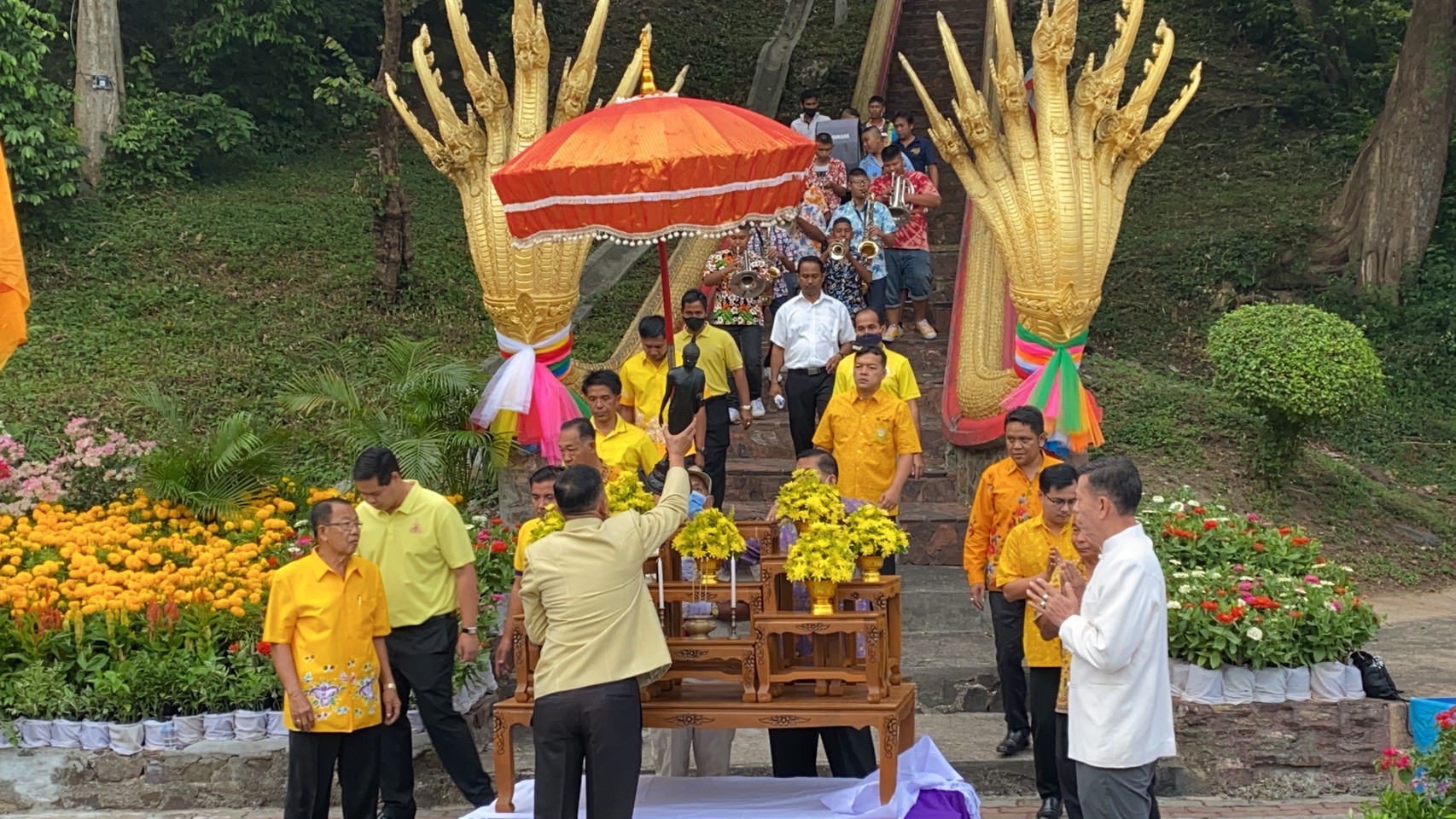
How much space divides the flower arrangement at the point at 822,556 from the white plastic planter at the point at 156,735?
124 inches

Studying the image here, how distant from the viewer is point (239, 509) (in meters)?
9.38

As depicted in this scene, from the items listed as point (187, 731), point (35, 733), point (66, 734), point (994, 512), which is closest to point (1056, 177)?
point (994, 512)

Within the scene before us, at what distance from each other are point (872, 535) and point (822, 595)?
12.3 inches

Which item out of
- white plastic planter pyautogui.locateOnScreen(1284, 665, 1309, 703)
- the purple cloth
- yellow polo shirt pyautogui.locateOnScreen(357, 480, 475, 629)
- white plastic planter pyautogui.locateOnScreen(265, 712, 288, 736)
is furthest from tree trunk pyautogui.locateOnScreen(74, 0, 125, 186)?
white plastic planter pyautogui.locateOnScreen(1284, 665, 1309, 703)

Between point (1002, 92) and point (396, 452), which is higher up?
point (1002, 92)

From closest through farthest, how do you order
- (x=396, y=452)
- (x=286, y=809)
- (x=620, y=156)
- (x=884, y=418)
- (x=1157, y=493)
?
(x=286, y=809)
(x=620, y=156)
(x=884, y=418)
(x=396, y=452)
(x=1157, y=493)

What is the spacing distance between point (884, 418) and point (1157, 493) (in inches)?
139

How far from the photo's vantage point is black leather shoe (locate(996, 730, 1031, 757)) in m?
7.30

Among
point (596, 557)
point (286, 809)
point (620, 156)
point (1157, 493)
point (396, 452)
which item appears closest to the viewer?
point (596, 557)

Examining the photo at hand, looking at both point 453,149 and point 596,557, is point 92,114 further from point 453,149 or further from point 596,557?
point 596,557

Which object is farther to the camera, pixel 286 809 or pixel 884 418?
pixel 884 418

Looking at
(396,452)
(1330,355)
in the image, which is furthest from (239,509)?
(1330,355)

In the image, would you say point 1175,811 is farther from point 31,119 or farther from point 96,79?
point 96,79

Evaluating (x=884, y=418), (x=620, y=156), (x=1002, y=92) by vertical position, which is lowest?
(x=884, y=418)
